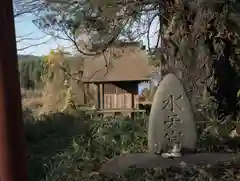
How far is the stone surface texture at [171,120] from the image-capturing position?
6348mm

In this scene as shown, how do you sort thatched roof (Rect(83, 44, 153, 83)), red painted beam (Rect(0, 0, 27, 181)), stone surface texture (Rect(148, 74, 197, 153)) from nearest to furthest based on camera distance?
1. red painted beam (Rect(0, 0, 27, 181))
2. stone surface texture (Rect(148, 74, 197, 153))
3. thatched roof (Rect(83, 44, 153, 83))

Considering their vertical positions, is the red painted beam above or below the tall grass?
above

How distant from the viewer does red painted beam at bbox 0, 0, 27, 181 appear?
104 inches

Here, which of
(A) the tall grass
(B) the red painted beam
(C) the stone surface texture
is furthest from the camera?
(C) the stone surface texture

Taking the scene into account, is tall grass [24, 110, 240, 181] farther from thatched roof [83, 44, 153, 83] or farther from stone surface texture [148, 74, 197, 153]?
thatched roof [83, 44, 153, 83]

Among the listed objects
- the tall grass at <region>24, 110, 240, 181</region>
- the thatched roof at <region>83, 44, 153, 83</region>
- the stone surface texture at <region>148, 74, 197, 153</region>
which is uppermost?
the thatched roof at <region>83, 44, 153, 83</region>

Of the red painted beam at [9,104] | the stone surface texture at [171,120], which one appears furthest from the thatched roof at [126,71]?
the red painted beam at [9,104]

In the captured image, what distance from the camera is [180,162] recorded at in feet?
19.3

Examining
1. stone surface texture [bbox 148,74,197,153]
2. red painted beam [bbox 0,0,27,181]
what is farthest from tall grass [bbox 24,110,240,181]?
red painted beam [bbox 0,0,27,181]

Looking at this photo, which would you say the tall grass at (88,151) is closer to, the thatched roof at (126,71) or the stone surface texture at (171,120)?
the stone surface texture at (171,120)

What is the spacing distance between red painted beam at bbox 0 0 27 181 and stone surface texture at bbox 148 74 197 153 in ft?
12.6

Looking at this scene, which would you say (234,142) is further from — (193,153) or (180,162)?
(180,162)

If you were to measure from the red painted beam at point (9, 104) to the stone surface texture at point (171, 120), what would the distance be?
3.85m

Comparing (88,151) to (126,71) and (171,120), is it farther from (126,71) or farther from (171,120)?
(126,71)
